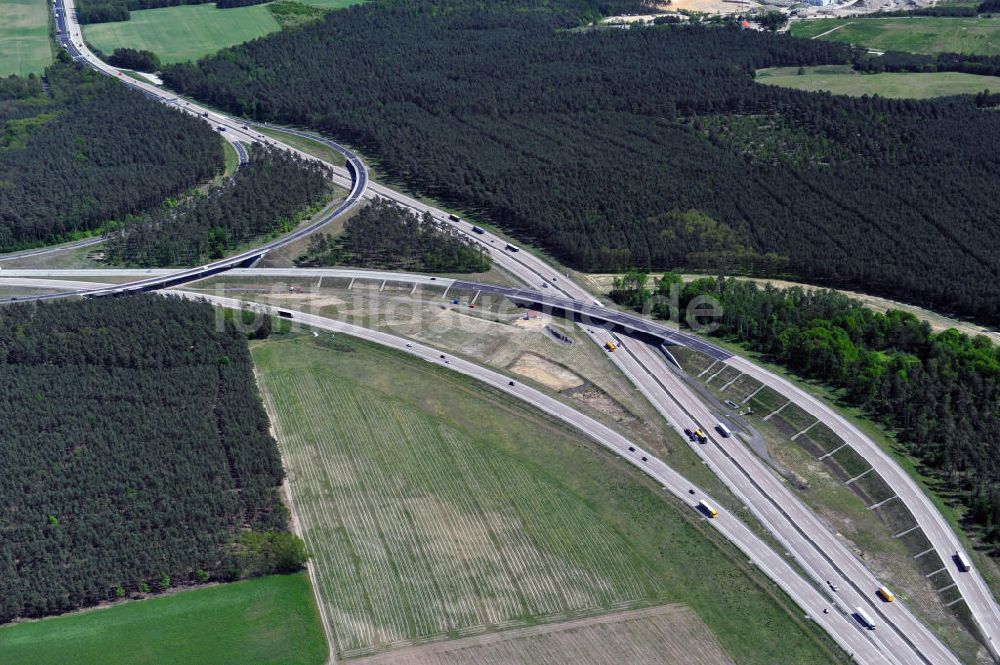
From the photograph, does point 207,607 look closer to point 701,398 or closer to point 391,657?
point 391,657

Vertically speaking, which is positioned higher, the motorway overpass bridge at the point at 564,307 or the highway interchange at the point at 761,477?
the motorway overpass bridge at the point at 564,307

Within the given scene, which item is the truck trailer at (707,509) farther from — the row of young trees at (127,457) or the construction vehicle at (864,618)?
the row of young trees at (127,457)

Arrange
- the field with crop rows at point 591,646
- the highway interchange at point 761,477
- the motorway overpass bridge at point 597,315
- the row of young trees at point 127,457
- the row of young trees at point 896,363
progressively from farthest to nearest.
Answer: the motorway overpass bridge at point 597,315 < the row of young trees at point 896,363 < the row of young trees at point 127,457 < the highway interchange at point 761,477 < the field with crop rows at point 591,646

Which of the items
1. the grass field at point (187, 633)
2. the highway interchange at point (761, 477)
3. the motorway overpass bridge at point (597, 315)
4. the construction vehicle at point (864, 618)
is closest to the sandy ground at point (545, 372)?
the highway interchange at point (761, 477)

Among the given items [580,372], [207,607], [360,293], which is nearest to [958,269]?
[580,372]

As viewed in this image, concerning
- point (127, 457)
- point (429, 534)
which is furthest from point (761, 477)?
point (127, 457)
